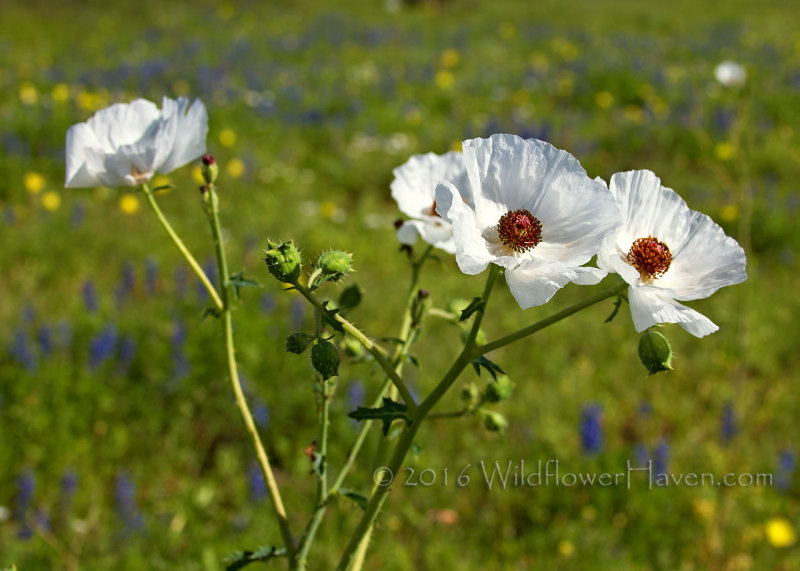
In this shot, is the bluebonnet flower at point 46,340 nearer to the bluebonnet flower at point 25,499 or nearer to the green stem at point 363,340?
the bluebonnet flower at point 25,499

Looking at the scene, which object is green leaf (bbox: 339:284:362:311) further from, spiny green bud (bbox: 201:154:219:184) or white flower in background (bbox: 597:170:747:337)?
white flower in background (bbox: 597:170:747:337)

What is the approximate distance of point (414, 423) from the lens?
2.52 feet

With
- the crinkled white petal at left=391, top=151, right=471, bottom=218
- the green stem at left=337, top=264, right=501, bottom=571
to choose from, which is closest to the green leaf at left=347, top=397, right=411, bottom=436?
the green stem at left=337, top=264, right=501, bottom=571

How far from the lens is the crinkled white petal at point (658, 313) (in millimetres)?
698

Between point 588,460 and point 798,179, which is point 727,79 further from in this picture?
point 798,179

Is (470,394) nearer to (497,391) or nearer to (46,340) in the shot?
(497,391)

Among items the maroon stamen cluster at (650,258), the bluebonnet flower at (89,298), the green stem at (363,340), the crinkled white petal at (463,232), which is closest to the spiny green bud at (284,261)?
the green stem at (363,340)

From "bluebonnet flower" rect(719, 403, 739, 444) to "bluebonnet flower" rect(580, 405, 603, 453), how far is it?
530mm

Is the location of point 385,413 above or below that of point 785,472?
below

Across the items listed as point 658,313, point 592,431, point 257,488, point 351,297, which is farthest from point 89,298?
point 658,313

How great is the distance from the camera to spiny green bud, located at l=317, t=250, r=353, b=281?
0.83 meters

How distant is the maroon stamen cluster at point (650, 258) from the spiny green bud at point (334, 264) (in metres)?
0.33

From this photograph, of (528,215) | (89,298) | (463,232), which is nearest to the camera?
(463,232)

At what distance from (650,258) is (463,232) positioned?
24cm
